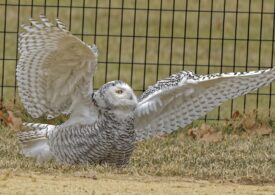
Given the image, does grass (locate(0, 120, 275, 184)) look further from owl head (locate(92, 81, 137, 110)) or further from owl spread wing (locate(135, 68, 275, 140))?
owl head (locate(92, 81, 137, 110))

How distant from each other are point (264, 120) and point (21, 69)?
11.8 feet

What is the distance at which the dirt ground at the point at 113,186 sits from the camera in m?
8.97

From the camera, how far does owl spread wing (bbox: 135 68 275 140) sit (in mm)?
10555

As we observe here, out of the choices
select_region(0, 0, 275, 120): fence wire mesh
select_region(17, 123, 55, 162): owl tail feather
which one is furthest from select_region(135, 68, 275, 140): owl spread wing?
select_region(0, 0, 275, 120): fence wire mesh

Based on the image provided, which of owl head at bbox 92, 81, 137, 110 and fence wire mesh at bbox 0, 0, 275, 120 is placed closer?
owl head at bbox 92, 81, 137, 110

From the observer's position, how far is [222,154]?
1146 cm

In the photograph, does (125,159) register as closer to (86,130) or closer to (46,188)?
(86,130)

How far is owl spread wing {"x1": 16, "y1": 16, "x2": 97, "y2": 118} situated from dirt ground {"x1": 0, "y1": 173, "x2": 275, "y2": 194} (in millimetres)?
1021

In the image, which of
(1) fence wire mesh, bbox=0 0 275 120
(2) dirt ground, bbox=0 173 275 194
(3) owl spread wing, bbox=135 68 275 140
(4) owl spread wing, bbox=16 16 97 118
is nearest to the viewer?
(2) dirt ground, bbox=0 173 275 194

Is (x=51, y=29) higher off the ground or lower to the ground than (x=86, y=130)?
higher

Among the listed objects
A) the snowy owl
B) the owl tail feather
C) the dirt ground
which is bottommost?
the dirt ground

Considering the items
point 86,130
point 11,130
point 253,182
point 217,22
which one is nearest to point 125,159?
point 86,130

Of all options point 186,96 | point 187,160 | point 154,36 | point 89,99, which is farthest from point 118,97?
point 154,36

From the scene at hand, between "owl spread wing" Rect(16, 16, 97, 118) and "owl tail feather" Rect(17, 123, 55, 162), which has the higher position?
"owl spread wing" Rect(16, 16, 97, 118)
